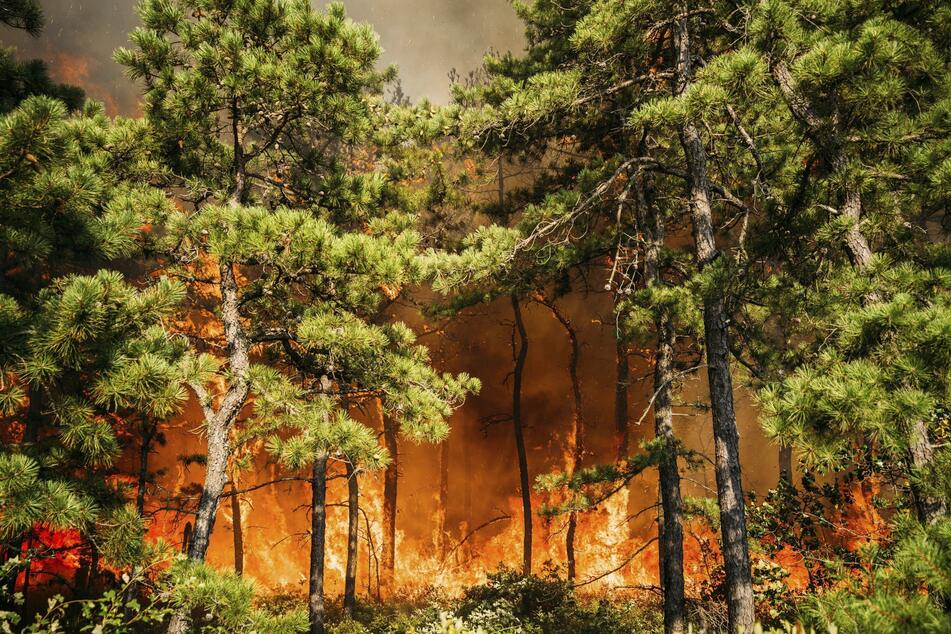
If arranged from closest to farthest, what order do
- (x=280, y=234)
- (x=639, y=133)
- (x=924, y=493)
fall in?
(x=924, y=493) < (x=280, y=234) < (x=639, y=133)

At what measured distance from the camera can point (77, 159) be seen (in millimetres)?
4906

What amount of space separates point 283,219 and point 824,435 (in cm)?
446

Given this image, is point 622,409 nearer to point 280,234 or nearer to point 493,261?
point 493,261

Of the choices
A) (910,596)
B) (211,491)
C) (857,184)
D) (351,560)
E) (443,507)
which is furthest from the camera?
(443,507)

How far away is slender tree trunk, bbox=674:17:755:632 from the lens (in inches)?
192

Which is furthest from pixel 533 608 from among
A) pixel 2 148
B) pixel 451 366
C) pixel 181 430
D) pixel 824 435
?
pixel 181 430

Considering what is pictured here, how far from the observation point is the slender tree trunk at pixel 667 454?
6004 mm

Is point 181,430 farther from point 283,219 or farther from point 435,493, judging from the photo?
point 283,219

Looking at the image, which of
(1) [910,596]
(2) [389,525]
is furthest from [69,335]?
(2) [389,525]

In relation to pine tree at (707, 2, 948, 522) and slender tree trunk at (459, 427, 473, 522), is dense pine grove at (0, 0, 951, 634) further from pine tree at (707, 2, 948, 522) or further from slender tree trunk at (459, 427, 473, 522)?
slender tree trunk at (459, 427, 473, 522)

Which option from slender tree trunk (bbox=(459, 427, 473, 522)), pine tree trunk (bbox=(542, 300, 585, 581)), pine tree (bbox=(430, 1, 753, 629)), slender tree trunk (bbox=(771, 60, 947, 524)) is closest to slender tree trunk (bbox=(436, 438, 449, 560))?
slender tree trunk (bbox=(459, 427, 473, 522))

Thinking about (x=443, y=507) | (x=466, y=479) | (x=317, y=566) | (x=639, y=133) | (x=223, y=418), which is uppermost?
(x=639, y=133)

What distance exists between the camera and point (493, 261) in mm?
5598

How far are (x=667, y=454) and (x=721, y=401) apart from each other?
44.3 inches
